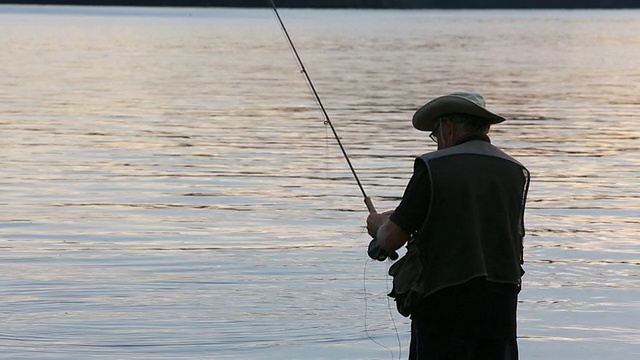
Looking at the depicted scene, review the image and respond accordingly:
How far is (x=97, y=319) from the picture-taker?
7.56 metres

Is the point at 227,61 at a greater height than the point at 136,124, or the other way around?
the point at 136,124

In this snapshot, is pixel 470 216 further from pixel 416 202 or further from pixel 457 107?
pixel 457 107

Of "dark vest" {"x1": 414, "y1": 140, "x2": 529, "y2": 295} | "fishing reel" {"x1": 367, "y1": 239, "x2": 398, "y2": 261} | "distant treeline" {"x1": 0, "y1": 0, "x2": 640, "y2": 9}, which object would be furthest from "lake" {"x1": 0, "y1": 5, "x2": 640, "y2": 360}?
"distant treeline" {"x1": 0, "y1": 0, "x2": 640, "y2": 9}

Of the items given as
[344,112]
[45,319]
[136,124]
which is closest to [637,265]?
[45,319]

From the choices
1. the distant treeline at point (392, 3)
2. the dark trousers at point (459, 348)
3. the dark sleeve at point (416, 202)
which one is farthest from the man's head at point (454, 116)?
the distant treeline at point (392, 3)

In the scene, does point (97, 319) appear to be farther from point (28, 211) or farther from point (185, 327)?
point (28, 211)

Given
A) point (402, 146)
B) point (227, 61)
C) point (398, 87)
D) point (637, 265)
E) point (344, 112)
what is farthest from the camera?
point (227, 61)

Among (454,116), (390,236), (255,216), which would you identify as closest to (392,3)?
(255,216)

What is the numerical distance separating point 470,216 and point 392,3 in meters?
125

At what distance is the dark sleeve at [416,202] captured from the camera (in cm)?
420

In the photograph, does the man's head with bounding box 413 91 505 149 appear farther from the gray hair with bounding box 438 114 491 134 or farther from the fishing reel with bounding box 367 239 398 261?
the fishing reel with bounding box 367 239 398 261

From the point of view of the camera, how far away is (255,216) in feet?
36.3

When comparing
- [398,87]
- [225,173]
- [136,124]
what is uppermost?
[225,173]

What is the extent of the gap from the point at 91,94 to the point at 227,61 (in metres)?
12.6
